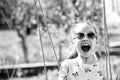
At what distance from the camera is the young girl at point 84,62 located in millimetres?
792

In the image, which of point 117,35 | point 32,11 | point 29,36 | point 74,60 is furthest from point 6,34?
point 74,60

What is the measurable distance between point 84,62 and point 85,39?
0.08m

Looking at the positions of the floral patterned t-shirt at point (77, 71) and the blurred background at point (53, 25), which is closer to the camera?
the floral patterned t-shirt at point (77, 71)

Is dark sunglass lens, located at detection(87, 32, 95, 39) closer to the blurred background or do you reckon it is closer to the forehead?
the forehead

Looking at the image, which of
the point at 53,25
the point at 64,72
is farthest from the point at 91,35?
the point at 53,25

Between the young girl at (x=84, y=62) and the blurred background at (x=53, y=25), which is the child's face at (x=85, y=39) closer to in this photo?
the young girl at (x=84, y=62)

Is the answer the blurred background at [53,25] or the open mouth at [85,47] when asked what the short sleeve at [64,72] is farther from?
the blurred background at [53,25]

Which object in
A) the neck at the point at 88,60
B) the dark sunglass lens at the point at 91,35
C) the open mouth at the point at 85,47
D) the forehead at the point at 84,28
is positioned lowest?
the neck at the point at 88,60

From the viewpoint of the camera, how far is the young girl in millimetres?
792

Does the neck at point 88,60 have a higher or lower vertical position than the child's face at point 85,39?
lower

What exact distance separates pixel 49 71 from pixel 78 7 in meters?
0.93

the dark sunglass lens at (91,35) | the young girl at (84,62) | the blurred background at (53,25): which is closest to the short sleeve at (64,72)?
the young girl at (84,62)

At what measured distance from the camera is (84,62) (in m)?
0.82

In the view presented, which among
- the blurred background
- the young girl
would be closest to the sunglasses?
the young girl
